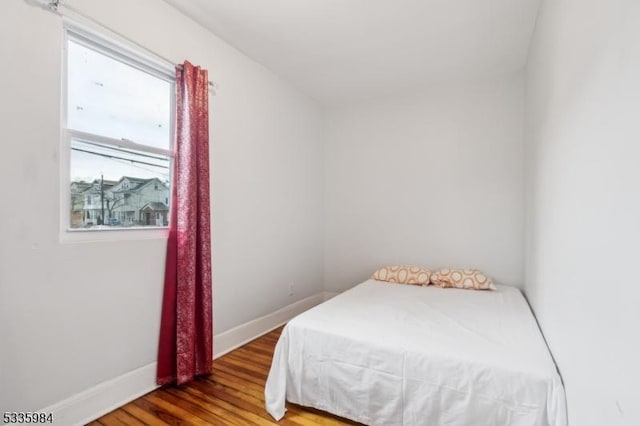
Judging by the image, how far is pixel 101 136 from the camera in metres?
1.80

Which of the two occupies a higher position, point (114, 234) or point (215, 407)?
point (114, 234)

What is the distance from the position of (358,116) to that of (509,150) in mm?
1689

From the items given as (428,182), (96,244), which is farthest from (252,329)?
(428,182)

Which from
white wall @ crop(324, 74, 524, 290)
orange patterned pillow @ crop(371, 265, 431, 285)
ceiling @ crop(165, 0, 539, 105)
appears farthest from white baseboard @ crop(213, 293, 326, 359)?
ceiling @ crop(165, 0, 539, 105)

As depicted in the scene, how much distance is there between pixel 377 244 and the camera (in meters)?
3.63

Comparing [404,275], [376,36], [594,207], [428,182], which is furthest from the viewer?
[428,182]

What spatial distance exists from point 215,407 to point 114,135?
5.77 feet

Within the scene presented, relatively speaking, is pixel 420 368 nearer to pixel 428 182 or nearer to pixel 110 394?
pixel 110 394

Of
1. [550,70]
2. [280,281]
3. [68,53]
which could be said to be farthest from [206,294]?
[550,70]

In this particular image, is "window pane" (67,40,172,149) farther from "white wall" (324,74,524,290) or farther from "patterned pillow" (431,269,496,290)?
"patterned pillow" (431,269,496,290)

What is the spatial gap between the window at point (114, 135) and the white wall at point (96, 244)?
0.12m

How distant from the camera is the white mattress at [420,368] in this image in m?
1.34

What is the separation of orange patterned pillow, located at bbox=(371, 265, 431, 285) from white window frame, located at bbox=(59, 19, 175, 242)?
2.18 meters

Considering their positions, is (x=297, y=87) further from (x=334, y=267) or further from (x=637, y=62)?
(x=637, y=62)
